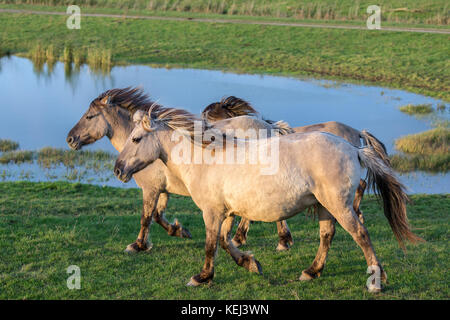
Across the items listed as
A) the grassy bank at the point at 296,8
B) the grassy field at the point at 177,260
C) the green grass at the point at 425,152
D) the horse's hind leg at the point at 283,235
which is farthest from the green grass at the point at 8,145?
the grassy bank at the point at 296,8

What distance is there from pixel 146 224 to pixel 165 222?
70cm

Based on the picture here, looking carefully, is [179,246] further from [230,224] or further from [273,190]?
[273,190]

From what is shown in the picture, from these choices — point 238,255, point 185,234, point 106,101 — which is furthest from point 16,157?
point 238,255

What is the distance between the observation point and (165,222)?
875 centimetres

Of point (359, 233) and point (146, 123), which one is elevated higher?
point (146, 123)

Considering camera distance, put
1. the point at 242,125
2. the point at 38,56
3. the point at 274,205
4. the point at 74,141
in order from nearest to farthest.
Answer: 1. the point at 274,205
2. the point at 242,125
3. the point at 74,141
4. the point at 38,56

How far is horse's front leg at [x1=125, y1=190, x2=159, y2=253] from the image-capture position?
7.98 meters

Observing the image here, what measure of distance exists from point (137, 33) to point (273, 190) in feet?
85.2

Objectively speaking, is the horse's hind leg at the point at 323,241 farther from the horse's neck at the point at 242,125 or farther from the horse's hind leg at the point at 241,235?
the horse's hind leg at the point at 241,235

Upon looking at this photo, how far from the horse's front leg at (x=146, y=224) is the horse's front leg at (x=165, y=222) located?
0.51 m

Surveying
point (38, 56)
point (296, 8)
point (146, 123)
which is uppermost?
point (296, 8)

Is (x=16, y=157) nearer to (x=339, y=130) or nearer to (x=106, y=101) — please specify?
(x=106, y=101)

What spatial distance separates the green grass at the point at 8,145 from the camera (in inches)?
665
